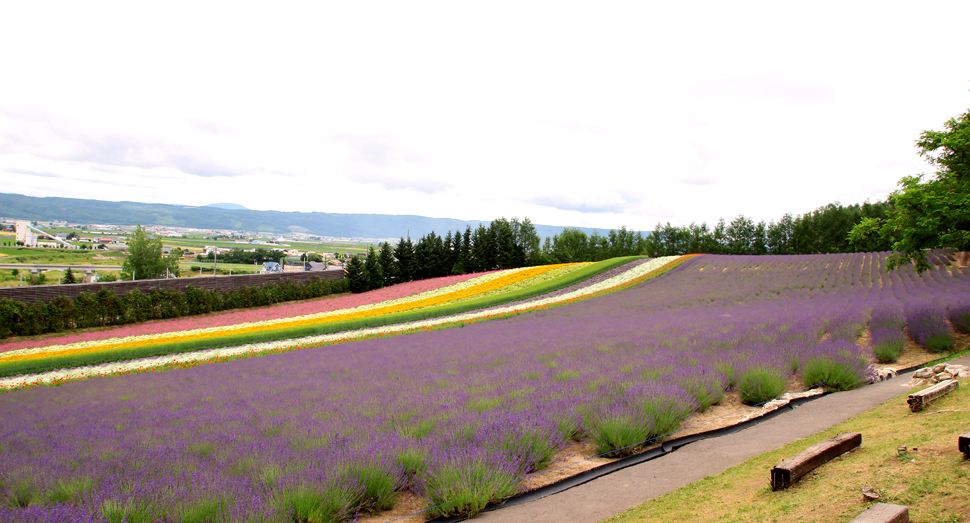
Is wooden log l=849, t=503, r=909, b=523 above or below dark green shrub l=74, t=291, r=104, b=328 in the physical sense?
above

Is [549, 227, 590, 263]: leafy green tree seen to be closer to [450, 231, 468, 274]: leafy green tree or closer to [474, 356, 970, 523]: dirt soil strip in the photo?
[450, 231, 468, 274]: leafy green tree

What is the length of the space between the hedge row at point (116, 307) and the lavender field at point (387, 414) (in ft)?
76.4

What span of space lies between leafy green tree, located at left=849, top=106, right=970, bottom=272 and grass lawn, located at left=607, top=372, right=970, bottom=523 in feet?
43.1

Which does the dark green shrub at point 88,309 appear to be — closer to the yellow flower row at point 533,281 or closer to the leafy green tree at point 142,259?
the yellow flower row at point 533,281

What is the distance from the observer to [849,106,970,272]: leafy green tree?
14312 mm

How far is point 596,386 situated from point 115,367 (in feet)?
73.0

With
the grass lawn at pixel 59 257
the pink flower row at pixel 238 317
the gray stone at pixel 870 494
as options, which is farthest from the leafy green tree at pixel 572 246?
the gray stone at pixel 870 494

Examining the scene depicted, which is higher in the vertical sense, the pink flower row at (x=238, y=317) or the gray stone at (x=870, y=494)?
the gray stone at (x=870, y=494)

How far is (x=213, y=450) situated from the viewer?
5.80 m

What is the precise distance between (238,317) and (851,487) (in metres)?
42.5

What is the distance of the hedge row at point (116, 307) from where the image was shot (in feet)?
101

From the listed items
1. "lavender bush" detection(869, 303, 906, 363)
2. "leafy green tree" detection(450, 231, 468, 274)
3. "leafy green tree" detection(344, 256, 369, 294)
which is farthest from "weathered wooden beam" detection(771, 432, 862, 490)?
"leafy green tree" detection(450, 231, 468, 274)

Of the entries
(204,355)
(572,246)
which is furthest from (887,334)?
(572,246)

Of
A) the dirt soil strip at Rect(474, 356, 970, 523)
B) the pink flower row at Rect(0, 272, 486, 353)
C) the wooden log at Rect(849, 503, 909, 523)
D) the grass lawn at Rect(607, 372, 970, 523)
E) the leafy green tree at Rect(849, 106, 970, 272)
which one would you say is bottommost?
the pink flower row at Rect(0, 272, 486, 353)
